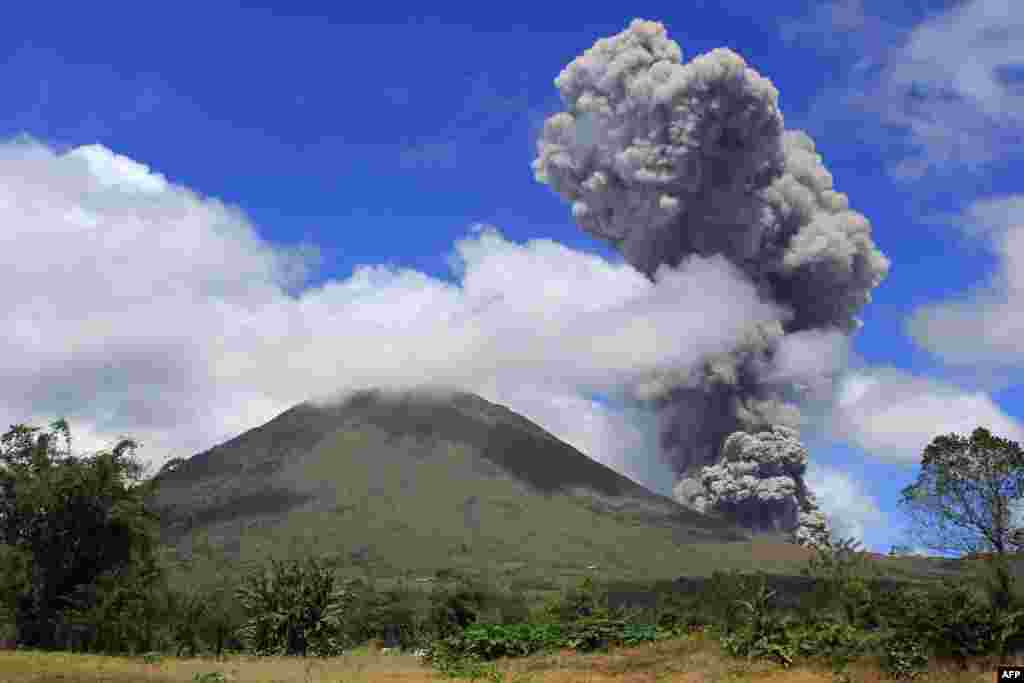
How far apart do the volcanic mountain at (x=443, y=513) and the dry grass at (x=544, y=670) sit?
9347 centimetres

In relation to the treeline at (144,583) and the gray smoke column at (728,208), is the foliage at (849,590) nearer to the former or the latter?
the treeline at (144,583)

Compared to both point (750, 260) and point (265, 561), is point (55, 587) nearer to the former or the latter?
point (265, 561)

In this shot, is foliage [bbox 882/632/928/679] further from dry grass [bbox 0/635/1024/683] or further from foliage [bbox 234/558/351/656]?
foliage [bbox 234/558/351/656]

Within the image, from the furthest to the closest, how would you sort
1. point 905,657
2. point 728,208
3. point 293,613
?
1. point 728,208
2. point 293,613
3. point 905,657

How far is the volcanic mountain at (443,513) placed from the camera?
441 feet

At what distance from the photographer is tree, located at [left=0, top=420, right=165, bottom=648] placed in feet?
131

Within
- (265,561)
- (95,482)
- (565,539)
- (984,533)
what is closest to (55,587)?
(95,482)

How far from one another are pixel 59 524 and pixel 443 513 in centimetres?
11964

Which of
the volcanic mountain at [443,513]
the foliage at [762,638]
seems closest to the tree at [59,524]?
the foliage at [762,638]

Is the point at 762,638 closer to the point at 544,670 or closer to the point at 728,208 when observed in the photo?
the point at 544,670

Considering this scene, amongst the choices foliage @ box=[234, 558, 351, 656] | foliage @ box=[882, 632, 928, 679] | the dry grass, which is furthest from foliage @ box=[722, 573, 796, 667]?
foliage @ box=[234, 558, 351, 656]

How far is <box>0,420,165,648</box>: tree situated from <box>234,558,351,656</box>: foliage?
570 cm

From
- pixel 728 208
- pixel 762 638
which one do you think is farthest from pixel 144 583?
pixel 728 208

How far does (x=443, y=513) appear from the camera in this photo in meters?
159
